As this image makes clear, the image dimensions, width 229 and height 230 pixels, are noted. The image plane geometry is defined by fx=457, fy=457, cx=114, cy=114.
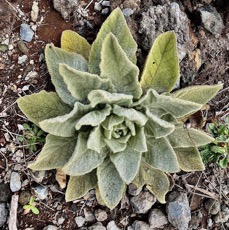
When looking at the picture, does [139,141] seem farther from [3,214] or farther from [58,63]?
[3,214]

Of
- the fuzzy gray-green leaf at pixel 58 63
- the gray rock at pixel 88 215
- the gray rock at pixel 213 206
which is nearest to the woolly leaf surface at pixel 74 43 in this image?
the fuzzy gray-green leaf at pixel 58 63

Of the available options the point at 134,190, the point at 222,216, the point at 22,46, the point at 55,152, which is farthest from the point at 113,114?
the point at 222,216

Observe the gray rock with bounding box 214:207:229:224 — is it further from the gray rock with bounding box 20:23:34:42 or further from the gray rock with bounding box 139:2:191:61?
the gray rock with bounding box 20:23:34:42

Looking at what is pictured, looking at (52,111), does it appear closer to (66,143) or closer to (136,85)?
(66,143)

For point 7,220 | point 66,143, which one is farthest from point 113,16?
point 7,220

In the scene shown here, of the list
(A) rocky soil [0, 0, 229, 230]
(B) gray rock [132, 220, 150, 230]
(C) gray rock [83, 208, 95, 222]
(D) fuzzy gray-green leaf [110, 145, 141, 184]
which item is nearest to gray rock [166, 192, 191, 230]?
(A) rocky soil [0, 0, 229, 230]

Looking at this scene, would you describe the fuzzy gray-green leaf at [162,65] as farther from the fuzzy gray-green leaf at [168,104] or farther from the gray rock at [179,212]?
the gray rock at [179,212]
